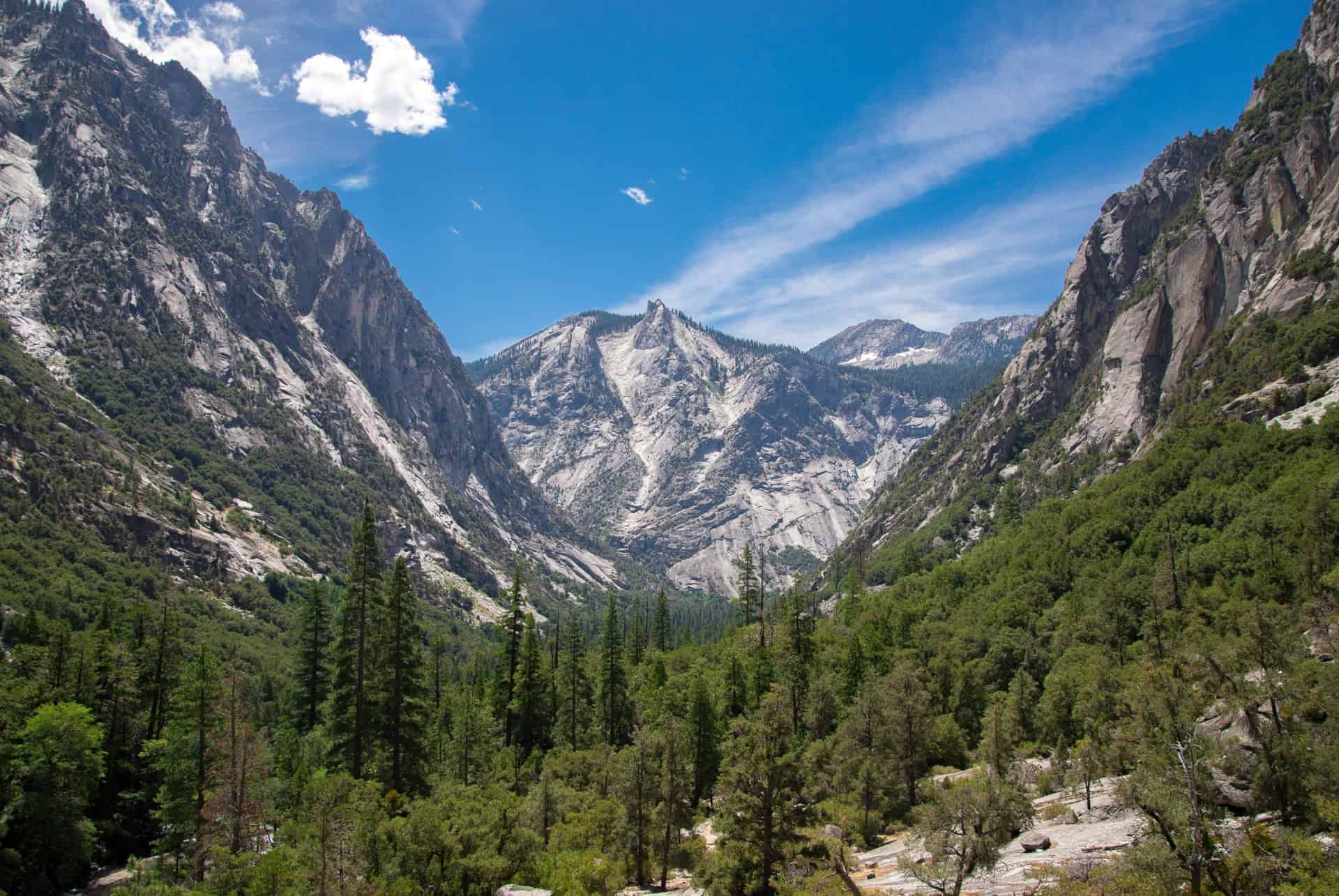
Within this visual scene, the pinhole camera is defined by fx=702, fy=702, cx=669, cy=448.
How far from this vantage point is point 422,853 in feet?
84.3

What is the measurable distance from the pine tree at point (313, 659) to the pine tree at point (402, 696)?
19.6 metres

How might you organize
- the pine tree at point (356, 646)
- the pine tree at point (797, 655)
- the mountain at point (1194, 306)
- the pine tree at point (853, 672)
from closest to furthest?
1. the pine tree at point (356, 646)
2. the pine tree at point (797, 655)
3. the pine tree at point (853, 672)
4. the mountain at point (1194, 306)

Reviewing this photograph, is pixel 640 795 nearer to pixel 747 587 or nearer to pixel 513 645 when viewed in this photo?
pixel 513 645

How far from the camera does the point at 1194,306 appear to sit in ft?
444

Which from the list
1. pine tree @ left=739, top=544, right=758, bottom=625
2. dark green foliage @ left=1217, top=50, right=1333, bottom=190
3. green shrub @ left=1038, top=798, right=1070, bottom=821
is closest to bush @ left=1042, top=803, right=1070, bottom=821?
green shrub @ left=1038, top=798, right=1070, bottom=821

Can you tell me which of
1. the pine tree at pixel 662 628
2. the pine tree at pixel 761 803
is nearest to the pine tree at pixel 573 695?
the pine tree at pixel 761 803

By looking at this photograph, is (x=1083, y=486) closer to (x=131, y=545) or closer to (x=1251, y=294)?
(x=1251, y=294)

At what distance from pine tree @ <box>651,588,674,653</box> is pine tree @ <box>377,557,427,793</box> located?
215ft

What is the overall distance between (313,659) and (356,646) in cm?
2339

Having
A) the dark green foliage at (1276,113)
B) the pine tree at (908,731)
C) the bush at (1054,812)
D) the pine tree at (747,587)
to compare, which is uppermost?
the dark green foliage at (1276,113)

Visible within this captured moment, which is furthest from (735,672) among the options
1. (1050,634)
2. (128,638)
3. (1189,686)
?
(128,638)

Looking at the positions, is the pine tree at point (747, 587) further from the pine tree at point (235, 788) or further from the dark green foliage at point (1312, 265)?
the dark green foliage at point (1312, 265)

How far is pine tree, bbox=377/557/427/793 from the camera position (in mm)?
38062

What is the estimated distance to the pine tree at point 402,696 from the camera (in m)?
38.1
